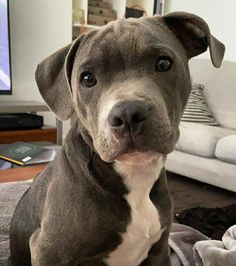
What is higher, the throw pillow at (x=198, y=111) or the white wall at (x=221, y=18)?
the white wall at (x=221, y=18)

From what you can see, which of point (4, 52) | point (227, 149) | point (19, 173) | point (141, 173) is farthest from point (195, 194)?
point (141, 173)

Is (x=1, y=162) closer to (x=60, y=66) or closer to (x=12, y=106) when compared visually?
(x=12, y=106)

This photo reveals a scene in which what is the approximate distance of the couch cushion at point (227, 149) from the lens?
2.81 metres

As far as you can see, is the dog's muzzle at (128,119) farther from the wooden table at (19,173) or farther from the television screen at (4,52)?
the television screen at (4,52)

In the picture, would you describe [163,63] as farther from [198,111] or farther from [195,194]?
[198,111]

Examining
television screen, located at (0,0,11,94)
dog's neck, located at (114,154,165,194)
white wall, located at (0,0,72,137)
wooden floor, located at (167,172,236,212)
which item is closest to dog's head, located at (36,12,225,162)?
dog's neck, located at (114,154,165,194)

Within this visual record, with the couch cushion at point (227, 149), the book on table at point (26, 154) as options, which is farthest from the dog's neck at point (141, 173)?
the couch cushion at point (227, 149)

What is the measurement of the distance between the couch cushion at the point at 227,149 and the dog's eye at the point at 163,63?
1.93 meters

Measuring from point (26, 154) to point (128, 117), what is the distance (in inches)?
61.6

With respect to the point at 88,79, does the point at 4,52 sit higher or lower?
lower

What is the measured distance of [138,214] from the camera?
42.1 inches

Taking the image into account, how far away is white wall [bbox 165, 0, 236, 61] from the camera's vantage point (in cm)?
393

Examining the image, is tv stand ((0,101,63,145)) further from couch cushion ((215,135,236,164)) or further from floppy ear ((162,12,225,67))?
floppy ear ((162,12,225,67))

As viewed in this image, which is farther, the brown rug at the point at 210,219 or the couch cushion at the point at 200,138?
the couch cushion at the point at 200,138
